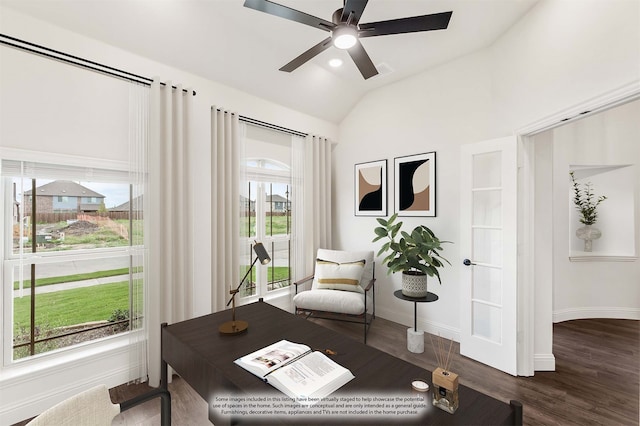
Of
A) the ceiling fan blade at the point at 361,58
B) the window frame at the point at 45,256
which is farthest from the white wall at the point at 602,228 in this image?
the window frame at the point at 45,256

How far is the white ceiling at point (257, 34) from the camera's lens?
212cm

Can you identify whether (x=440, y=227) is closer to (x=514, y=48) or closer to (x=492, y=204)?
(x=492, y=204)

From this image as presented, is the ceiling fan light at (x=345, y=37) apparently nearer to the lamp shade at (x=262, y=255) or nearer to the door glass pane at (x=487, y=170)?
the lamp shade at (x=262, y=255)

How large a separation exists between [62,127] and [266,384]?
236cm

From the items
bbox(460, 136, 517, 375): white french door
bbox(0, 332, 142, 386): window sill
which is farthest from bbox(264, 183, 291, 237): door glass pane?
bbox(460, 136, 517, 375): white french door

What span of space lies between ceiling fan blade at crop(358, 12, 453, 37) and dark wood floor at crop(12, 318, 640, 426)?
2.74 meters

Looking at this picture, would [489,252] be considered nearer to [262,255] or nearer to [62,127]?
[262,255]

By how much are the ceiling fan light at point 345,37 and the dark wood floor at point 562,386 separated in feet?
9.14

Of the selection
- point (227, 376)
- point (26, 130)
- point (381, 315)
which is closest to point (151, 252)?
point (26, 130)

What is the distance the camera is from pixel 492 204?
267 cm

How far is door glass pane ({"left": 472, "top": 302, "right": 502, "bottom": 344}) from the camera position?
2586 millimetres

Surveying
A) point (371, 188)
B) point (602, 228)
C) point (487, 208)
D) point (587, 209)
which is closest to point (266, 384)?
point (487, 208)

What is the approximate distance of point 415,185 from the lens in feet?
11.3

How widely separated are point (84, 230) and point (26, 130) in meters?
0.81
